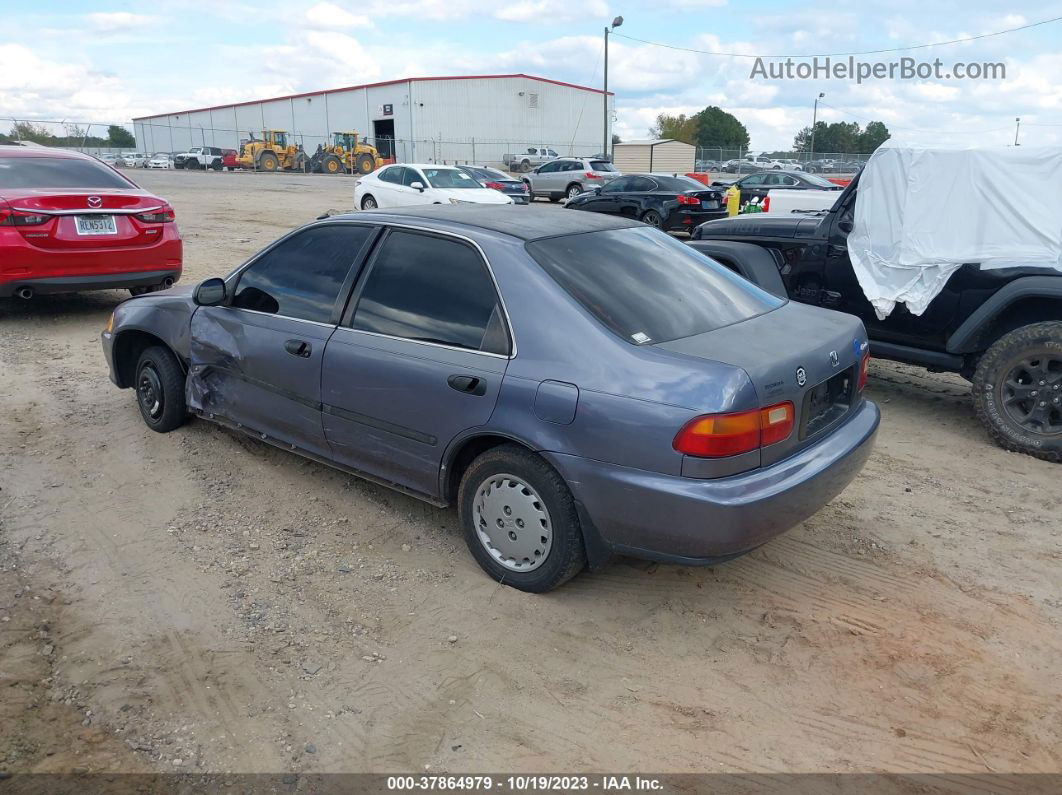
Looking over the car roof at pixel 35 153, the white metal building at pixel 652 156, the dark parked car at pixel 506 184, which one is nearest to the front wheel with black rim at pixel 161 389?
the car roof at pixel 35 153

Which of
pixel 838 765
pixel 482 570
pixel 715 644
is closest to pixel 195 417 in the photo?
pixel 482 570

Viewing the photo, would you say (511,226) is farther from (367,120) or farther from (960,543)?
(367,120)

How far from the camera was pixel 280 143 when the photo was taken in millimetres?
51156

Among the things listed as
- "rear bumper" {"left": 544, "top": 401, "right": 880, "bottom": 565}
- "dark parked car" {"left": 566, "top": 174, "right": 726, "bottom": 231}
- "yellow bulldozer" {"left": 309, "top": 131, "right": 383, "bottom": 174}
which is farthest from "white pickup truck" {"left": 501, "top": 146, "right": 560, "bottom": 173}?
"rear bumper" {"left": 544, "top": 401, "right": 880, "bottom": 565}

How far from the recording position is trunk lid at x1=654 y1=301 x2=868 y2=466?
10.4ft

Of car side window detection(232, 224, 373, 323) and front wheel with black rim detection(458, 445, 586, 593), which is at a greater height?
car side window detection(232, 224, 373, 323)

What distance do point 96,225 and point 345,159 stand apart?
4266 cm

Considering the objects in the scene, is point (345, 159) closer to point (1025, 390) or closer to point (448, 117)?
point (448, 117)

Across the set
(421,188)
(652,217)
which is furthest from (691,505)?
(421,188)

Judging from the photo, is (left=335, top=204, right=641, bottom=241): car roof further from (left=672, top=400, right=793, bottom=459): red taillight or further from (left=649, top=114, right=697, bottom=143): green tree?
(left=649, top=114, right=697, bottom=143): green tree

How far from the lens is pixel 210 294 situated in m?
4.57

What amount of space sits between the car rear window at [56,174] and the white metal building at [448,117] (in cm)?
4833

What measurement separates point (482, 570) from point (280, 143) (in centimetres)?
5250

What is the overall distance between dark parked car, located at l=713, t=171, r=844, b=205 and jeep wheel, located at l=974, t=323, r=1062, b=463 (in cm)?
1774
